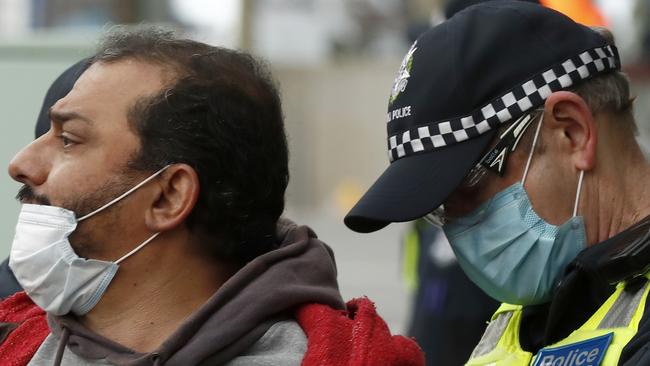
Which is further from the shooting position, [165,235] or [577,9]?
[577,9]

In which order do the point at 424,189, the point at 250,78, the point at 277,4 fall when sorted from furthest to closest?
the point at 277,4
the point at 250,78
the point at 424,189

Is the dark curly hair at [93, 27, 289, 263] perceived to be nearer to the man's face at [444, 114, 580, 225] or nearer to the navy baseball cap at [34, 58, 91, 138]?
the navy baseball cap at [34, 58, 91, 138]

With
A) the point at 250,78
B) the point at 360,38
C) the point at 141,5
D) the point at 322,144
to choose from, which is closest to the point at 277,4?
the point at 360,38

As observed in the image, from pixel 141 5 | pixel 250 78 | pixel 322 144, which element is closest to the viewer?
pixel 250 78

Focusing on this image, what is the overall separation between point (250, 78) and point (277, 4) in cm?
2187

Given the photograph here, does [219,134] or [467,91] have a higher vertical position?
[467,91]

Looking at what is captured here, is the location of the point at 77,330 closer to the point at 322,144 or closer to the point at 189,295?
the point at 189,295

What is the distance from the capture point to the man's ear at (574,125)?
2693 mm

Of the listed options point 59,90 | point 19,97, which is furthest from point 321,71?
point 59,90

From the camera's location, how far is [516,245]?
277cm

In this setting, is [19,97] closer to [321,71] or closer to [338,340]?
[338,340]

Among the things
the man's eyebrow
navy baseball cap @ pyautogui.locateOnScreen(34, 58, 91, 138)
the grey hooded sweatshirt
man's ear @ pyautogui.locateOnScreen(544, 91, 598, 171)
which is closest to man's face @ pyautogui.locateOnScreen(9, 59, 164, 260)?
the man's eyebrow

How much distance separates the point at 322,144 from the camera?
19.3 metres

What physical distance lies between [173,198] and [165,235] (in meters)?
0.09
